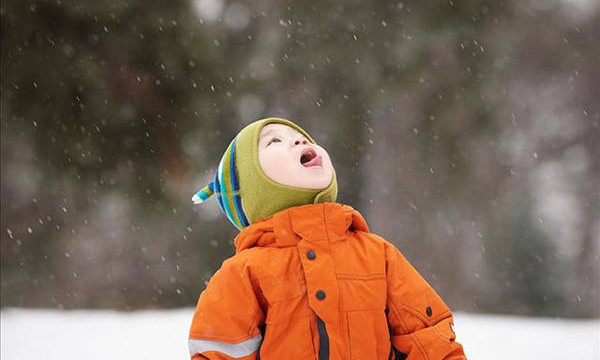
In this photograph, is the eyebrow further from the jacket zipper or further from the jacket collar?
the jacket zipper

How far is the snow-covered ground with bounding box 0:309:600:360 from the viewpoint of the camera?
364 centimetres

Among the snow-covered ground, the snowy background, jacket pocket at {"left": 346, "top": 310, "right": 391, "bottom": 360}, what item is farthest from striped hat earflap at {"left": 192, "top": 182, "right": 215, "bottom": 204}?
the snowy background

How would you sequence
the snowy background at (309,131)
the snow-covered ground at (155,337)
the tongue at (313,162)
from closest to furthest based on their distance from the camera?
the tongue at (313,162), the snow-covered ground at (155,337), the snowy background at (309,131)

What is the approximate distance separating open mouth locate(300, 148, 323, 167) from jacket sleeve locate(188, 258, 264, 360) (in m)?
0.37

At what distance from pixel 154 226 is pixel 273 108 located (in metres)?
2.06

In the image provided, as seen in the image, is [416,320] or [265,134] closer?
[416,320]

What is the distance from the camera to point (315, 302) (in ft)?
5.63

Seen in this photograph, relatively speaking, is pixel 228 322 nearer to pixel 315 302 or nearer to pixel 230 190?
pixel 315 302

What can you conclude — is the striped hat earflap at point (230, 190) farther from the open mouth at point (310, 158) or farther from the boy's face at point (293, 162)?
the open mouth at point (310, 158)

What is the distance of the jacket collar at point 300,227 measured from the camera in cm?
183

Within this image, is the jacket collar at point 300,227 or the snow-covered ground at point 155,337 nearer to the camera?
the jacket collar at point 300,227

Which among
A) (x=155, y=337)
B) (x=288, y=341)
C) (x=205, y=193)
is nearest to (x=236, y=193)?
(x=205, y=193)

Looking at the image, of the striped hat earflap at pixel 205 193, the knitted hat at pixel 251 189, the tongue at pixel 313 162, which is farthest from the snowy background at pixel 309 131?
the tongue at pixel 313 162

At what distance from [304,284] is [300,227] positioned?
164mm
